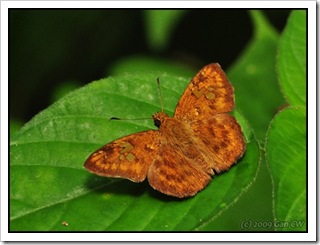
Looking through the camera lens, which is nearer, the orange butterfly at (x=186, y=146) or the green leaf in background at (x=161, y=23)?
the orange butterfly at (x=186, y=146)

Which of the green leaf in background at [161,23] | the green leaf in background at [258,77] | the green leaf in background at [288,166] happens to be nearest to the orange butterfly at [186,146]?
the green leaf in background at [288,166]

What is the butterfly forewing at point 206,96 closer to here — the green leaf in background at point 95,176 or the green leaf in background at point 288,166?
the green leaf in background at point 95,176

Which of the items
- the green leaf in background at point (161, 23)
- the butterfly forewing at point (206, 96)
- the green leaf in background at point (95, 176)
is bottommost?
the green leaf in background at point (95, 176)

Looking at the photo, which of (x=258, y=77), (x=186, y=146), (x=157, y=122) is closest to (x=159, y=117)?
(x=157, y=122)

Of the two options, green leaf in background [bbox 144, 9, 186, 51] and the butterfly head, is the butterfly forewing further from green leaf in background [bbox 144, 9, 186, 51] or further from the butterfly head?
green leaf in background [bbox 144, 9, 186, 51]

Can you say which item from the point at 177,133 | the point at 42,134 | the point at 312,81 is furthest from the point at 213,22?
the point at 42,134

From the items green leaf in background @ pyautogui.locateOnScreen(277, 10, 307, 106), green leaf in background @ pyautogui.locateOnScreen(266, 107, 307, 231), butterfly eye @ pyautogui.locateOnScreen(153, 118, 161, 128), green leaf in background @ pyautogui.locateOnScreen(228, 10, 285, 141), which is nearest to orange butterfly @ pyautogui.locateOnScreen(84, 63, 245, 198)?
butterfly eye @ pyautogui.locateOnScreen(153, 118, 161, 128)

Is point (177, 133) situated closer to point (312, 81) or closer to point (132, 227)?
point (132, 227)

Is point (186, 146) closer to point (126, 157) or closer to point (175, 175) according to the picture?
point (175, 175)
